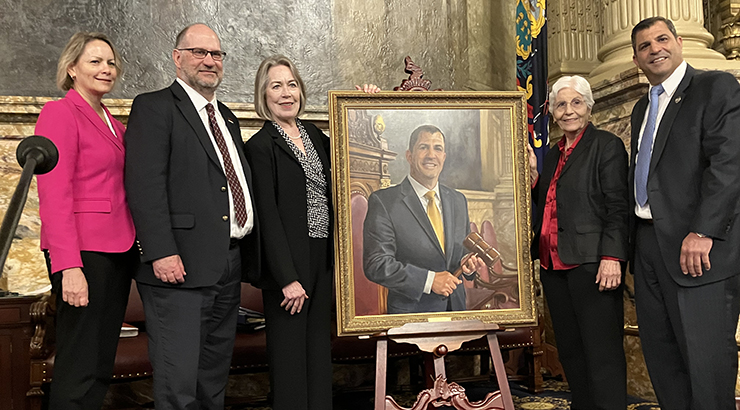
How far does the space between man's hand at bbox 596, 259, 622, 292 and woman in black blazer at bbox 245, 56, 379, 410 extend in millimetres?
1270

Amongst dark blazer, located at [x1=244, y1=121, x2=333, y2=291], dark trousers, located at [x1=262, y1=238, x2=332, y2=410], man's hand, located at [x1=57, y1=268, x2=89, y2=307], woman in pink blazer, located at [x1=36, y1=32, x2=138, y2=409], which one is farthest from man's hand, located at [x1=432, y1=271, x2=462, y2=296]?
man's hand, located at [x1=57, y1=268, x2=89, y2=307]

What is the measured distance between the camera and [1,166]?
438 centimetres

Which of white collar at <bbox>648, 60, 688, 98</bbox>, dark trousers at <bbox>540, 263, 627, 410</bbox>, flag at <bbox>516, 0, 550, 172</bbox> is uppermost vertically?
flag at <bbox>516, 0, 550, 172</bbox>

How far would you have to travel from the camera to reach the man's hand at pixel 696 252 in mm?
2693

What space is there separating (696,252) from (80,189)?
→ 2.52m

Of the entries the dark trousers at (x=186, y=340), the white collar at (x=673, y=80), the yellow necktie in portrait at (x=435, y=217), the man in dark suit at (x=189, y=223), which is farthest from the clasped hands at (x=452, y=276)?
the white collar at (x=673, y=80)

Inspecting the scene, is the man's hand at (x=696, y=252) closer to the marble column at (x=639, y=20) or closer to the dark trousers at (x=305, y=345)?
the dark trousers at (x=305, y=345)

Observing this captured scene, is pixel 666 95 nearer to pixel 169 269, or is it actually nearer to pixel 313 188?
pixel 313 188

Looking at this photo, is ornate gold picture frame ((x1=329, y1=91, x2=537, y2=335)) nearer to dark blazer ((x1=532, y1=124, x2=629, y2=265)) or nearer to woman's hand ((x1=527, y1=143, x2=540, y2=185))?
woman's hand ((x1=527, y1=143, x2=540, y2=185))

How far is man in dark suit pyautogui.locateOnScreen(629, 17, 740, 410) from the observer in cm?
271

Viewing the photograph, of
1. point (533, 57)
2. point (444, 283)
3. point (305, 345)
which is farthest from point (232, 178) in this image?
point (533, 57)

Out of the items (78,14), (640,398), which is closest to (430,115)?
(640,398)

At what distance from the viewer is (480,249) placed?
3266 millimetres

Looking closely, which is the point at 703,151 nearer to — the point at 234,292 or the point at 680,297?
the point at 680,297
